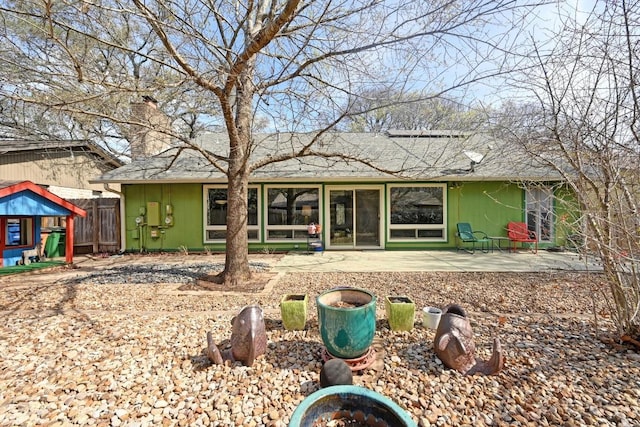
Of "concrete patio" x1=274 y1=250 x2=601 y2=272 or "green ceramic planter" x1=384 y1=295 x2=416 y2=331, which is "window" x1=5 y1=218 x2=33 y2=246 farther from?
"green ceramic planter" x1=384 y1=295 x2=416 y2=331

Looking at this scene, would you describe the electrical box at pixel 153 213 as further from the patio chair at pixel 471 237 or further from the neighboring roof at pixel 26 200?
the patio chair at pixel 471 237

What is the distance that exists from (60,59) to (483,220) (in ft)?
35.2

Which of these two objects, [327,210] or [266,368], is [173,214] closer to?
[327,210]

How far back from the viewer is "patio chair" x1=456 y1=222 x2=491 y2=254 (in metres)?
8.90

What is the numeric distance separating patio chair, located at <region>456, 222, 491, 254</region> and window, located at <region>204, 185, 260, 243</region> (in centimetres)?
658

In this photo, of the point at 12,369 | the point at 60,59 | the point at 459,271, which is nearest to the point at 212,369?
the point at 12,369

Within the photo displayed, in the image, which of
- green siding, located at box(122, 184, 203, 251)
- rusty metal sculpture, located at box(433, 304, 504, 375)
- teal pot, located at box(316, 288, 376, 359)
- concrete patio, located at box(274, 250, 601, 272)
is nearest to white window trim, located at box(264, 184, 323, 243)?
concrete patio, located at box(274, 250, 601, 272)

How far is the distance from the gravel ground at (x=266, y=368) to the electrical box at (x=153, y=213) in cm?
490

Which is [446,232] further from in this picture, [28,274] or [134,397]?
[28,274]

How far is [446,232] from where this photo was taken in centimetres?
945

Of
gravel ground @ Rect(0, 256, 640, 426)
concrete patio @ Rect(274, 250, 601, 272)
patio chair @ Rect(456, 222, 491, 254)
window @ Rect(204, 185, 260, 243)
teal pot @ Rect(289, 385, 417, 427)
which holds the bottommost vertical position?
gravel ground @ Rect(0, 256, 640, 426)

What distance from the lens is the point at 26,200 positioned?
6.52m

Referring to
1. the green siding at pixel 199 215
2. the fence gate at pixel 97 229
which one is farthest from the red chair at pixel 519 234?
the fence gate at pixel 97 229

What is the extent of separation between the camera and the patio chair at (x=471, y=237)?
8898 mm
